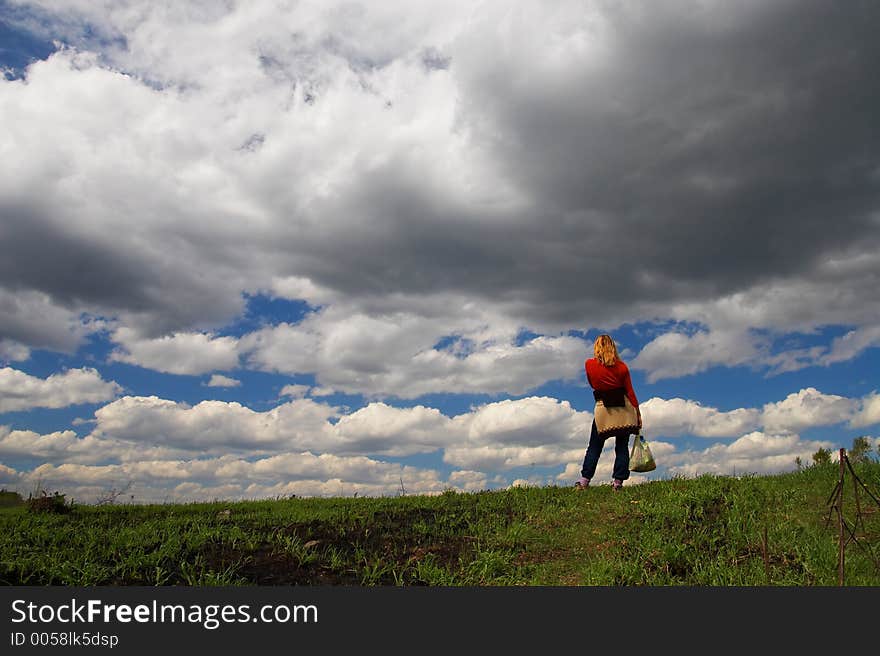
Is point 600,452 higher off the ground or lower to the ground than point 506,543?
higher

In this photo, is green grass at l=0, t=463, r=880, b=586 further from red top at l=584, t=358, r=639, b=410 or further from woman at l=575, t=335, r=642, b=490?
red top at l=584, t=358, r=639, b=410

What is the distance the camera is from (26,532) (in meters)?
11.5

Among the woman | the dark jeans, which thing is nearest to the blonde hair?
the woman

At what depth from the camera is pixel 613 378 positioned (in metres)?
13.6

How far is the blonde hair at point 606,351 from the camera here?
13641 mm

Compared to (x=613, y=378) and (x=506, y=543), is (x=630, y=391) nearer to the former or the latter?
(x=613, y=378)

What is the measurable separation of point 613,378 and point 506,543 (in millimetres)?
5328

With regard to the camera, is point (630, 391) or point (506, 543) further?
point (630, 391)

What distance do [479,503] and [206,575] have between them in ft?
19.6

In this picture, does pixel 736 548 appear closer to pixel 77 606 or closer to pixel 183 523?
pixel 77 606

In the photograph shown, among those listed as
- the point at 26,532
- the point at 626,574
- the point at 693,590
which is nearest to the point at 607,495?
the point at 626,574

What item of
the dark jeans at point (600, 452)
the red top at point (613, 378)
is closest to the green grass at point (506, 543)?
the dark jeans at point (600, 452)

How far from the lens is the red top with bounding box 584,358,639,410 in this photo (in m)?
13.6

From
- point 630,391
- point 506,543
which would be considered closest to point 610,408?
point 630,391
